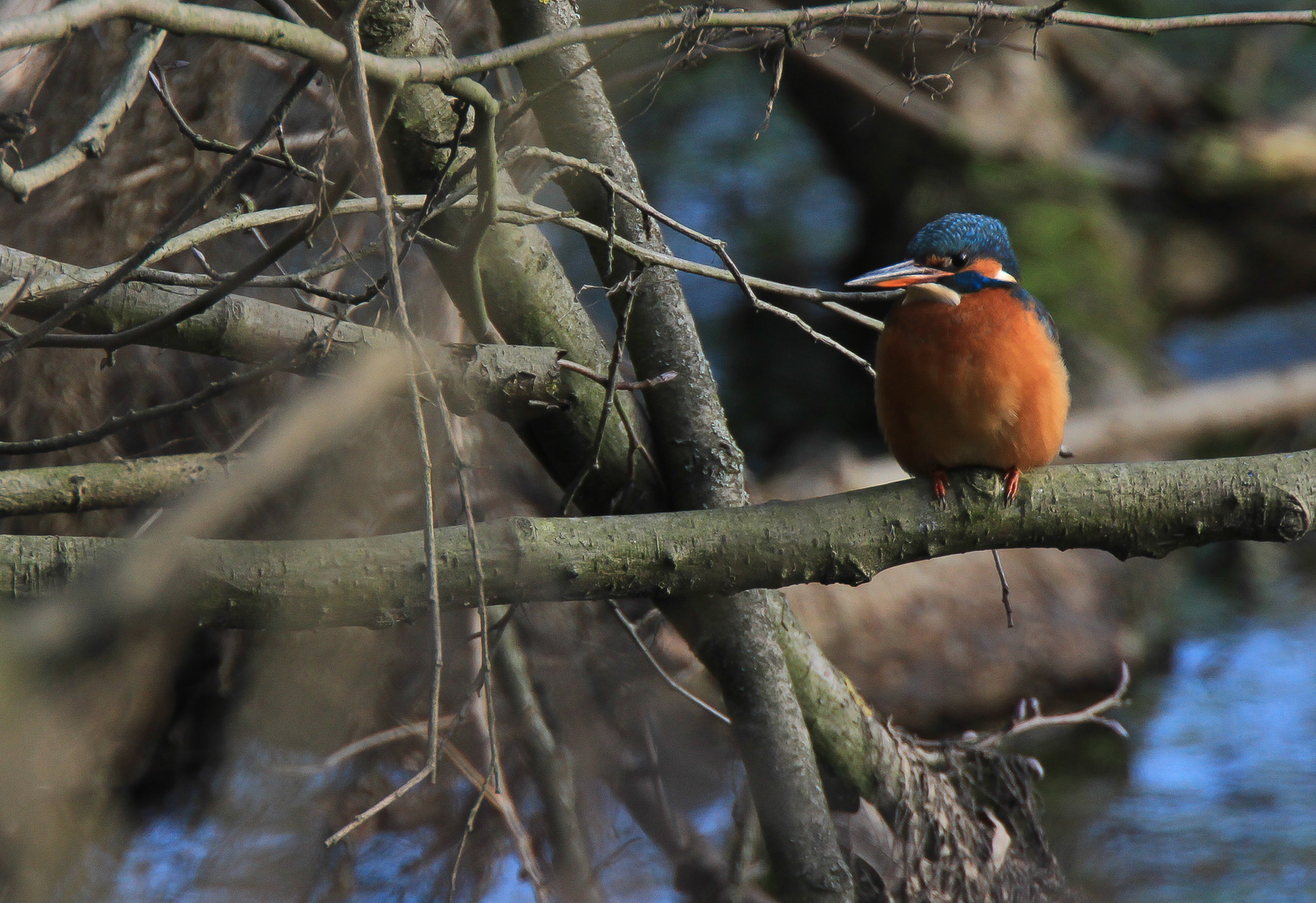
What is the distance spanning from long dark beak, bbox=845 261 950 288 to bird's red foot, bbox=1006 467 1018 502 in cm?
52

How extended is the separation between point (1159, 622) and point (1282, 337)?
247cm

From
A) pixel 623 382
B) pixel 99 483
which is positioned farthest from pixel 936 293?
pixel 99 483

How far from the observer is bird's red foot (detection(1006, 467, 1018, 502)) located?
6.55 ft

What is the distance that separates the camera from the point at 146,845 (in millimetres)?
2410

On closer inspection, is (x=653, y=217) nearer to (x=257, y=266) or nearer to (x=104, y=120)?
(x=257, y=266)

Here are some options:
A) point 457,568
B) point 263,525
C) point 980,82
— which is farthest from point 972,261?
point 980,82

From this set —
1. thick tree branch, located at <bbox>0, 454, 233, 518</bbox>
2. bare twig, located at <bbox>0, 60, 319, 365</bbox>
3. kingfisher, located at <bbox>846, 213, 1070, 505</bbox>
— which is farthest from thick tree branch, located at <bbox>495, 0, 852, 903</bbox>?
bare twig, located at <bbox>0, 60, 319, 365</bbox>

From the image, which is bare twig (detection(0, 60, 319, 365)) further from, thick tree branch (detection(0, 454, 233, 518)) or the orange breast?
the orange breast

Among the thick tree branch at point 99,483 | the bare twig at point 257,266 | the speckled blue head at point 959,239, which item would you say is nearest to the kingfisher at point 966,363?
the speckled blue head at point 959,239

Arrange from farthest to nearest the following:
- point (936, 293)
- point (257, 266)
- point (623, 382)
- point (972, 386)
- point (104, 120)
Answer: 1. point (936, 293)
2. point (972, 386)
3. point (623, 382)
4. point (257, 266)
5. point (104, 120)

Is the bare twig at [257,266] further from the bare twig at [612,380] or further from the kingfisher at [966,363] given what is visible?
the kingfisher at [966,363]

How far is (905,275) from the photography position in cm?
232

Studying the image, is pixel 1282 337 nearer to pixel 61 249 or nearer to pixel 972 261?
pixel 972 261

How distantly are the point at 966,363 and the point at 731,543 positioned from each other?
0.75 meters
